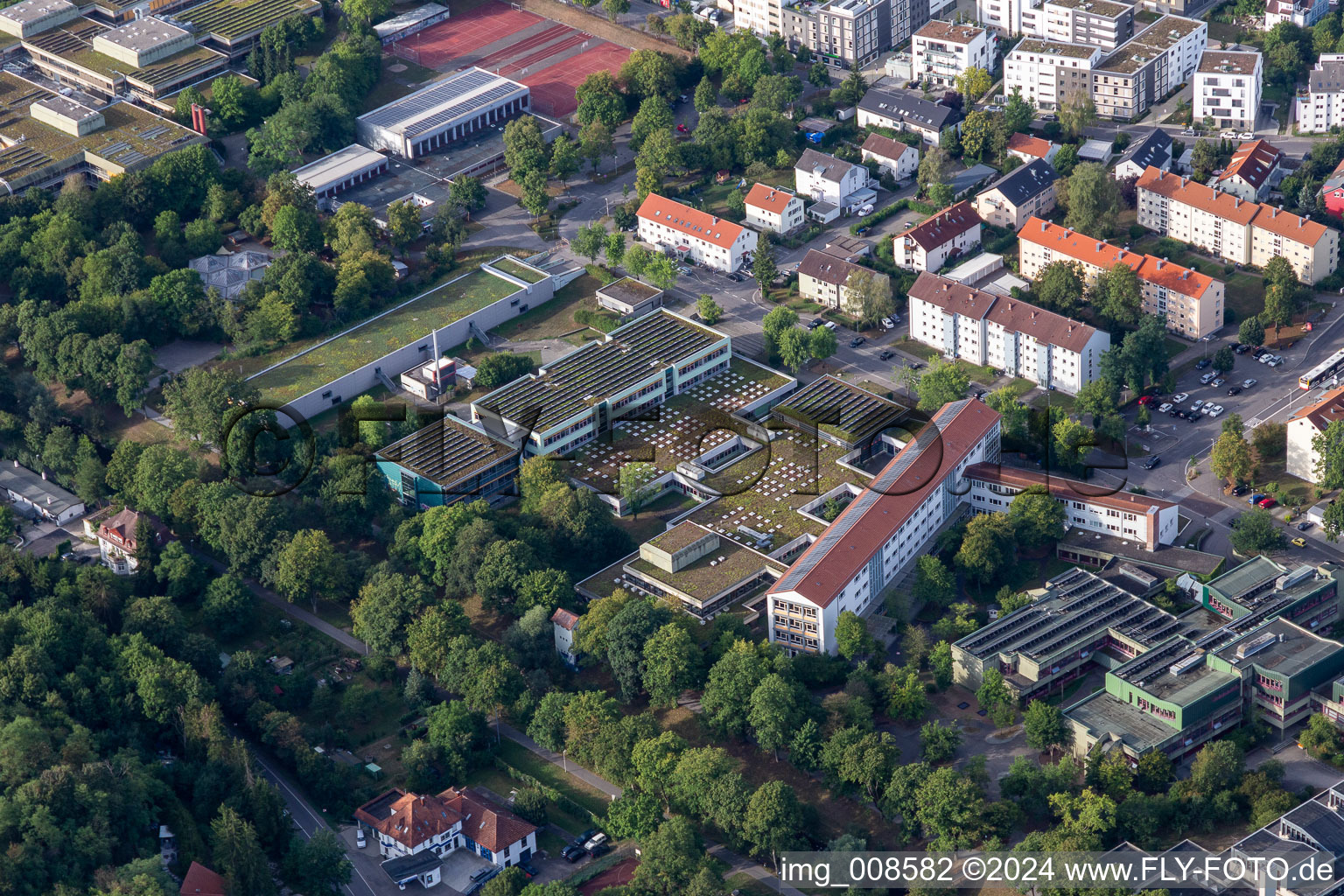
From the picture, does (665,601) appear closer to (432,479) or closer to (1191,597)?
(432,479)

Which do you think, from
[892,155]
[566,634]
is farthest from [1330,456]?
[892,155]

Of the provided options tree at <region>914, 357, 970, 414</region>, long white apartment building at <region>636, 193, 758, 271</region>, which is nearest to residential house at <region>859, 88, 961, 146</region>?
long white apartment building at <region>636, 193, 758, 271</region>

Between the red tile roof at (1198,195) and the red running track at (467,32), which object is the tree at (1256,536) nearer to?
the red tile roof at (1198,195)

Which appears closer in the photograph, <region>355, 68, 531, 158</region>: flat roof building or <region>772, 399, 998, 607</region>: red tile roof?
<region>772, 399, 998, 607</region>: red tile roof

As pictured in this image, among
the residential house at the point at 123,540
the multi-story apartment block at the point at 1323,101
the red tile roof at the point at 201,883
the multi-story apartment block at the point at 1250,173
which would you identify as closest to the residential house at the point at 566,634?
the red tile roof at the point at 201,883

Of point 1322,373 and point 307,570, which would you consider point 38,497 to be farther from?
point 1322,373

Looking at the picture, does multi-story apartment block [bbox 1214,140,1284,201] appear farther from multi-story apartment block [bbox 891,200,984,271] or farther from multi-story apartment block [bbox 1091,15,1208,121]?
multi-story apartment block [bbox 891,200,984,271]

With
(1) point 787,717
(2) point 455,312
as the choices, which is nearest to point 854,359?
(2) point 455,312
